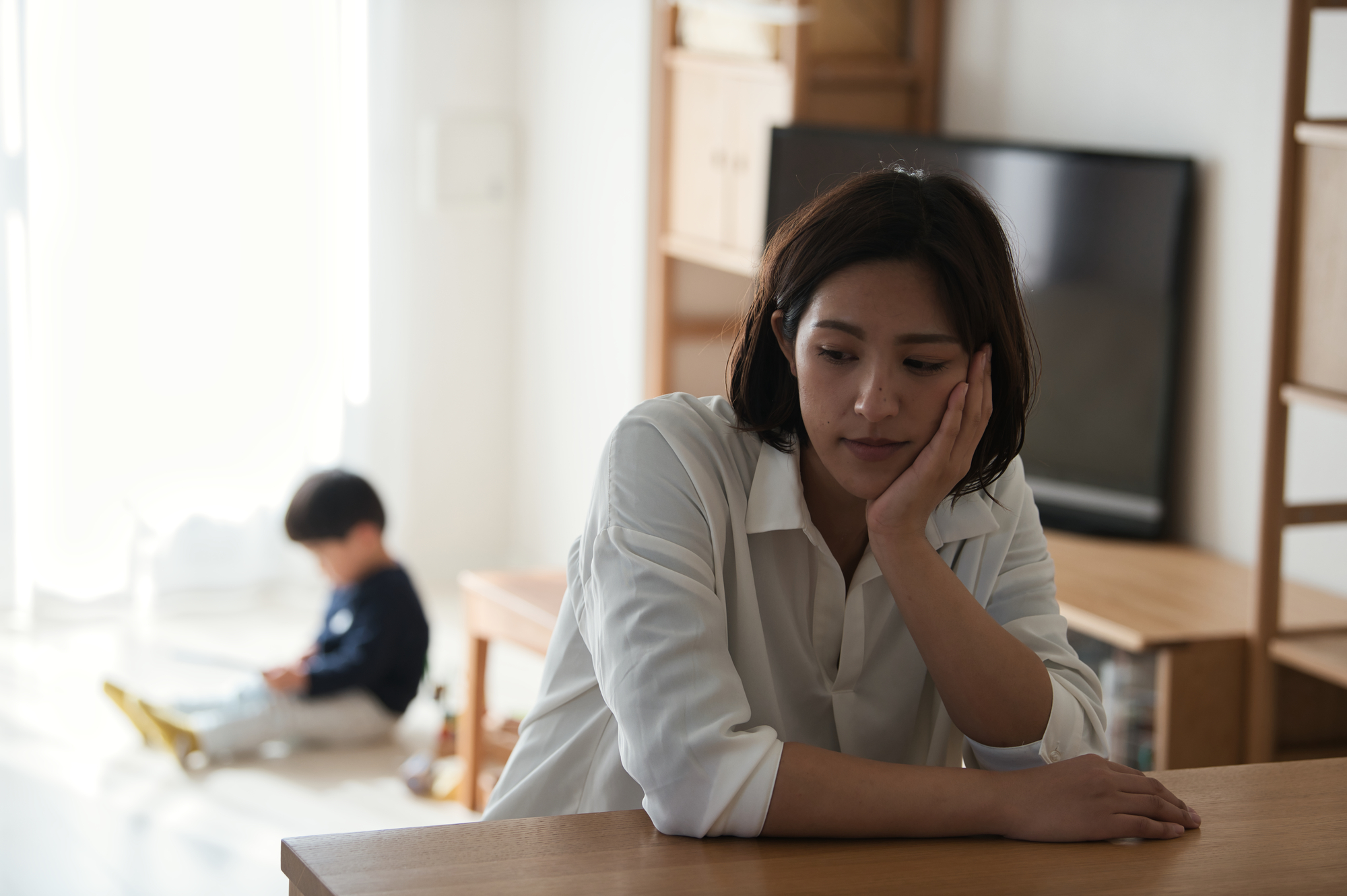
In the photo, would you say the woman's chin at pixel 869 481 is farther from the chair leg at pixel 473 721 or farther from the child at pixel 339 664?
the child at pixel 339 664

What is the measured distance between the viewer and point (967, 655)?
3.85 feet

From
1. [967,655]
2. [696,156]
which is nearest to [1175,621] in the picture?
[967,655]

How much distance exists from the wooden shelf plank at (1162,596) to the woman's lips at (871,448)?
111 cm

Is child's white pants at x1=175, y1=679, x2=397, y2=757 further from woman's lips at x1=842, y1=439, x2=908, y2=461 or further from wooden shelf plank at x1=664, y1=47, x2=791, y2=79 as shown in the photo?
woman's lips at x1=842, y1=439, x2=908, y2=461

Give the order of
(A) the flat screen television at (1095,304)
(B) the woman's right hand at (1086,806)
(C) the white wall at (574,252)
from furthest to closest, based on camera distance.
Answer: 1. (C) the white wall at (574,252)
2. (A) the flat screen television at (1095,304)
3. (B) the woman's right hand at (1086,806)

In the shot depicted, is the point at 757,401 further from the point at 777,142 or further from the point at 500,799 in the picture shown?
the point at 777,142

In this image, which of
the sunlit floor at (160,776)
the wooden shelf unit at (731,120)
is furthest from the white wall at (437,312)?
the wooden shelf unit at (731,120)

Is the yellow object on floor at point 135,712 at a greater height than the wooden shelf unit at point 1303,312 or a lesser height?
lesser

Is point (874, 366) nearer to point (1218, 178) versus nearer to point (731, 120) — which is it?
point (1218, 178)

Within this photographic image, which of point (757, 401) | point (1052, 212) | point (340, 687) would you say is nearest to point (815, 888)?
point (757, 401)

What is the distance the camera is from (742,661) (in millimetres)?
1249

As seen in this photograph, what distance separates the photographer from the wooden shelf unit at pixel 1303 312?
2035 mm

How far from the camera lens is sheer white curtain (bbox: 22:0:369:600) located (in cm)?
398

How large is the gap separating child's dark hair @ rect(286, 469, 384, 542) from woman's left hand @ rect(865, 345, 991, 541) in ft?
7.37
